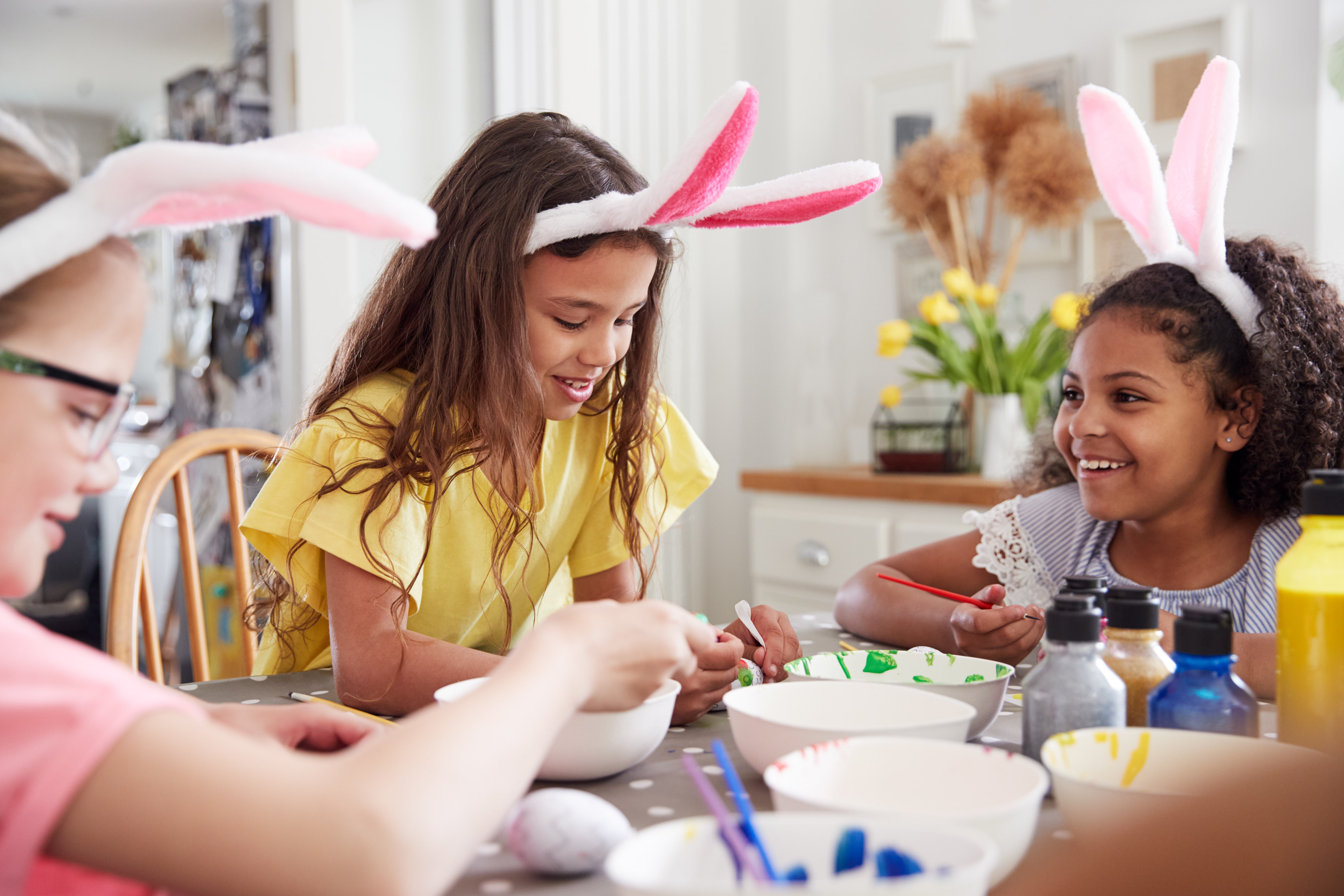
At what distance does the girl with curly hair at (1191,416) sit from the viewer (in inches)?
42.4

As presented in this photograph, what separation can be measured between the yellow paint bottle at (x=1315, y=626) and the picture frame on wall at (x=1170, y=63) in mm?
1530

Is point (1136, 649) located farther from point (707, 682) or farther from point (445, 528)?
point (445, 528)

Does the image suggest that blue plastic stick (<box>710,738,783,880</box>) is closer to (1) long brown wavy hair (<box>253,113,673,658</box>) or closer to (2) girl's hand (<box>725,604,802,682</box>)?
(2) girl's hand (<box>725,604,802,682</box>)

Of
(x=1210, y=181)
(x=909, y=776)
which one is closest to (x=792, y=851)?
(x=909, y=776)

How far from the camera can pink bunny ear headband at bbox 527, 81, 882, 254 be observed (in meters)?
0.85

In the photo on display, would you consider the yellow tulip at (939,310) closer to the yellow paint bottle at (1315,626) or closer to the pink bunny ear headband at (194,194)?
the yellow paint bottle at (1315,626)

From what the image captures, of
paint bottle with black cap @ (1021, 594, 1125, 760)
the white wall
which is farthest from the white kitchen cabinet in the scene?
paint bottle with black cap @ (1021, 594, 1125, 760)

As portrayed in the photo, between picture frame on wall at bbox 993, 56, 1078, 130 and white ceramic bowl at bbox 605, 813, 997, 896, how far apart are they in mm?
2029

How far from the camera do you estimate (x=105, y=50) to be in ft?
14.4

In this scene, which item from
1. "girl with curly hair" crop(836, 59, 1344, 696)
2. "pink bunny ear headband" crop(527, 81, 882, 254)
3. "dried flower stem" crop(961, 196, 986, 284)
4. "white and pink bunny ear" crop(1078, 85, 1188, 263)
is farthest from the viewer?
"dried flower stem" crop(961, 196, 986, 284)

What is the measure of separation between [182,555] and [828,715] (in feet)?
2.66

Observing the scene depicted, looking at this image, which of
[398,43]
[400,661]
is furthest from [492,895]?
[398,43]

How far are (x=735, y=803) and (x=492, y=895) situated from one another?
146 millimetres

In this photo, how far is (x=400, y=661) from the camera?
0.89 meters
